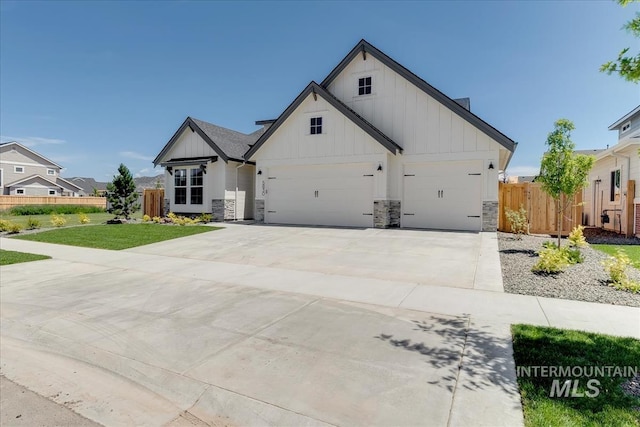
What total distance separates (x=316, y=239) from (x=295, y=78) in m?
12.0

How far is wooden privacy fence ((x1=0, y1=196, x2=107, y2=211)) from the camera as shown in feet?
109

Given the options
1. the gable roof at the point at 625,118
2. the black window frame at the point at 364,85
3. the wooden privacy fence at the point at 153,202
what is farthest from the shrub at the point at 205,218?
the gable roof at the point at 625,118

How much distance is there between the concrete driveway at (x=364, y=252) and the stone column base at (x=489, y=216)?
0.81 m

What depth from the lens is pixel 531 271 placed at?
→ 721cm

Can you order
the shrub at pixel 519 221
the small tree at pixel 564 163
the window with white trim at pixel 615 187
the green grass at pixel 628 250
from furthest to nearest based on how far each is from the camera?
the window with white trim at pixel 615 187 < the shrub at pixel 519 221 < the small tree at pixel 564 163 < the green grass at pixel 628 250

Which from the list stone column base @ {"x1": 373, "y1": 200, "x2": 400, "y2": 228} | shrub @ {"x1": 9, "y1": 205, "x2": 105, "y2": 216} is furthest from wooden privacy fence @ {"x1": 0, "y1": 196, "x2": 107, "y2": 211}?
stone column base @ {"x1": 373, "y1": 200, "x2": 400, "y2": 228}

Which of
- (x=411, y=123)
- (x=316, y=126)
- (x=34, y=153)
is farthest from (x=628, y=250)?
(x=34, y=153)

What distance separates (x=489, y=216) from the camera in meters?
13.5

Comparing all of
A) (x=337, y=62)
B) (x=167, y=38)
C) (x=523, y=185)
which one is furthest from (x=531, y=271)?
(x=167, y=38)

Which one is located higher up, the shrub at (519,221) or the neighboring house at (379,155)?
the neighboring house at (379,155)

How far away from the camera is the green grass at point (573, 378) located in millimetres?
2430

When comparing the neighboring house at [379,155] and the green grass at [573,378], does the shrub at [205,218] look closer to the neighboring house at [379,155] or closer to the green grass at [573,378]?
the neighboring house at [379,155]

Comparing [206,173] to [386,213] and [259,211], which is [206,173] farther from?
[386,213]

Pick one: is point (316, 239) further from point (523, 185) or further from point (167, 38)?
point (167, 38)
